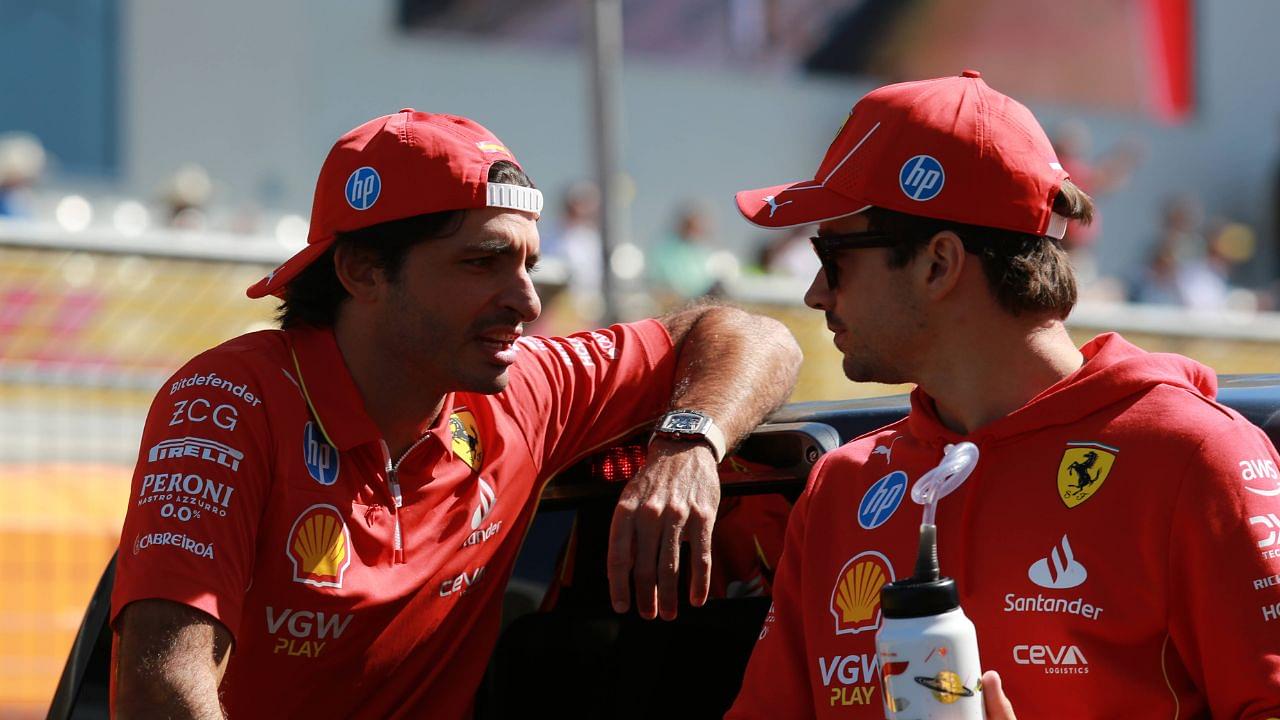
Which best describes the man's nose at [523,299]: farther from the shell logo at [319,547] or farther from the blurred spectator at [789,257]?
the blurred spectator at [789,257]

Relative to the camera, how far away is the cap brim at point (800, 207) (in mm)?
2639

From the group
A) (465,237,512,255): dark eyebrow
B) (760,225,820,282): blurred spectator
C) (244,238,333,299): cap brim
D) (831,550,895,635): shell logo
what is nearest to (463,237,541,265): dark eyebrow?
(465,237,512,255): dark eyebrow

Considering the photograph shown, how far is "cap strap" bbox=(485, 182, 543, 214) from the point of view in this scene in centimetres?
317

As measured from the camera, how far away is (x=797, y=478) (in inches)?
120

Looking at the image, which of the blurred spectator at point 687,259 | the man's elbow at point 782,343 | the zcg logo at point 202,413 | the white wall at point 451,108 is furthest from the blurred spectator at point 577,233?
the zcg logo at point 202,413

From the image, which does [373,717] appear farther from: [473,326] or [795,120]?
[795,120]

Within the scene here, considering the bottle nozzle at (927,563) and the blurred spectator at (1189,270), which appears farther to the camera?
the blurred spectator at (1189,270)

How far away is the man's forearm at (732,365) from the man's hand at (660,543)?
24cm

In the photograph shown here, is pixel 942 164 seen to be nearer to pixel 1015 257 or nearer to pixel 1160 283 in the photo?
pixel 1015 257

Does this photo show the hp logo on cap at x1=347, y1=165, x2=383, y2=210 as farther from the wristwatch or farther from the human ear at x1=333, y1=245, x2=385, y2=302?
the wristwatch

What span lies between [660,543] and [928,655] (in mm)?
921

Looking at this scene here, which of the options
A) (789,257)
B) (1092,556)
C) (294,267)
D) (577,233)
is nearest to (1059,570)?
(1092,556)

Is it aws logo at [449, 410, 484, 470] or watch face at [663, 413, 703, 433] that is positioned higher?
watch face at [663, 413, 703, 433]

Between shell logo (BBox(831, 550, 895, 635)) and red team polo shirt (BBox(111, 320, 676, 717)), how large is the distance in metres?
0.82
